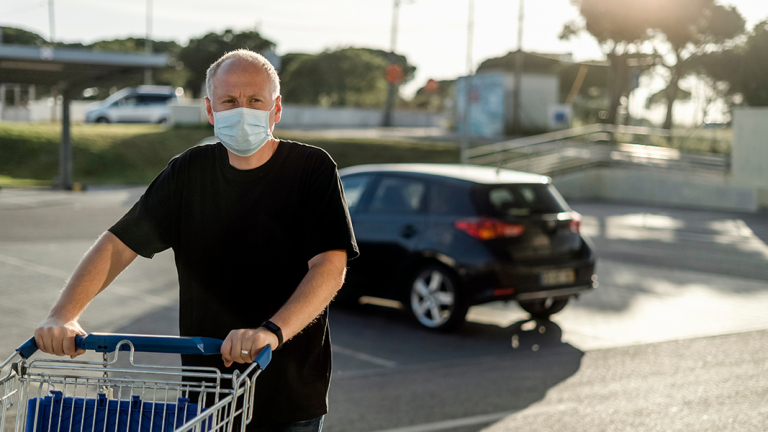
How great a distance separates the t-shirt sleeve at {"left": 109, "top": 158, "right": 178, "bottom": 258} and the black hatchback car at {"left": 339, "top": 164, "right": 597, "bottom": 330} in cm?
521

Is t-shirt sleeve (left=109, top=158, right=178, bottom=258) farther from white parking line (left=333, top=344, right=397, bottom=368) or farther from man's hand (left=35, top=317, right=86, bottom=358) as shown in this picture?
white parking line (left=333, top=344, right=397, bottom=368)

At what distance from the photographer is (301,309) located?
7.67ft

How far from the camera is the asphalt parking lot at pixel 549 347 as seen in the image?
541 cm

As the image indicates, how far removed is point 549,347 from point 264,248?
5.30 m

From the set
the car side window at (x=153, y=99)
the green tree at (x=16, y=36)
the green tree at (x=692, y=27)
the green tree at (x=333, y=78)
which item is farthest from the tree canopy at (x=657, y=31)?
the green tree at (x=333, y=78)

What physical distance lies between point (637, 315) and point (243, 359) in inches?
288

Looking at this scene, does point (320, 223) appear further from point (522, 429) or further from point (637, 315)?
point (637, 315)

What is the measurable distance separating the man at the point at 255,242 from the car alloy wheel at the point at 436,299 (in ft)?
17.1

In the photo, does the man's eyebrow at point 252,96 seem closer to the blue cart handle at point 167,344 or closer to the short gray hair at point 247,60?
the short gray hair at point 247,60

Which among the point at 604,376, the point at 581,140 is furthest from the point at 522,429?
the point at 581,140

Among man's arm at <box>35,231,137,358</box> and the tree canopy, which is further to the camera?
the tree canopy

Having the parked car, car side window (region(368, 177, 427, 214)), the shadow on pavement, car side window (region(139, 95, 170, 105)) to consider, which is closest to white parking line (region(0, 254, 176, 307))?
the shadow on pavement

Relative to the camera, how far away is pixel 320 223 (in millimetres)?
2484

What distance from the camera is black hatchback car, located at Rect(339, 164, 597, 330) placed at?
764 cm
